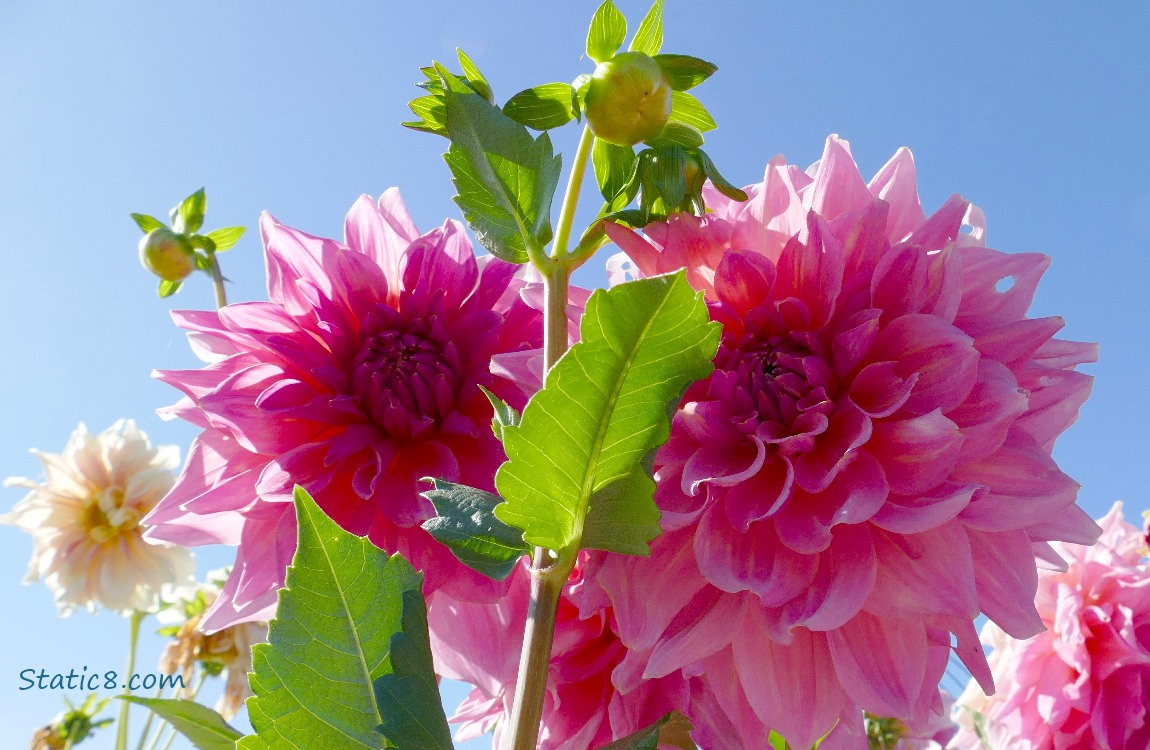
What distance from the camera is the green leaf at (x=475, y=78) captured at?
0.68m

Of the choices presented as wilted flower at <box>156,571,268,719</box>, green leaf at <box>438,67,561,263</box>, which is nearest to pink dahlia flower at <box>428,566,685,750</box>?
green leaf at <box>438,67,561,263</box>

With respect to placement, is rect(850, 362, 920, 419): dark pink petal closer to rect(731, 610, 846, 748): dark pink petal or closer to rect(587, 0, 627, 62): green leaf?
A: rect(731, 610, 846, 748): dark pink petal

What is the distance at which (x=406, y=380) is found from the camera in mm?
755

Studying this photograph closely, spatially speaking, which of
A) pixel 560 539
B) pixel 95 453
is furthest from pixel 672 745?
pixel 95 453

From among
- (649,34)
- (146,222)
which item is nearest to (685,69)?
(649,34)

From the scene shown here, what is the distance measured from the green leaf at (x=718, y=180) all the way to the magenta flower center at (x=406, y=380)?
257 mm

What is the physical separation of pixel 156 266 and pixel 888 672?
3.97ft

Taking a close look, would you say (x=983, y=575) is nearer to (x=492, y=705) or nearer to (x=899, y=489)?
(x=899, y=489)

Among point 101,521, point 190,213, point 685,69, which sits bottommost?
point 685,69

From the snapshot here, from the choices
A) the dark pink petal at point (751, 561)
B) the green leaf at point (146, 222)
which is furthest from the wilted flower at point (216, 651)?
the dark pink petal at point (751, 561)

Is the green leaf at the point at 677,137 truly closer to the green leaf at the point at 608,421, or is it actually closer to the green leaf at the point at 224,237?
the green leaf at the point at 608,421

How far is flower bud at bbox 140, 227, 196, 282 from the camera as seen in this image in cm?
140

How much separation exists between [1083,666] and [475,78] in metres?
1.08

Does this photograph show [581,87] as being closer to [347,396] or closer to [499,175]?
[499,175]
